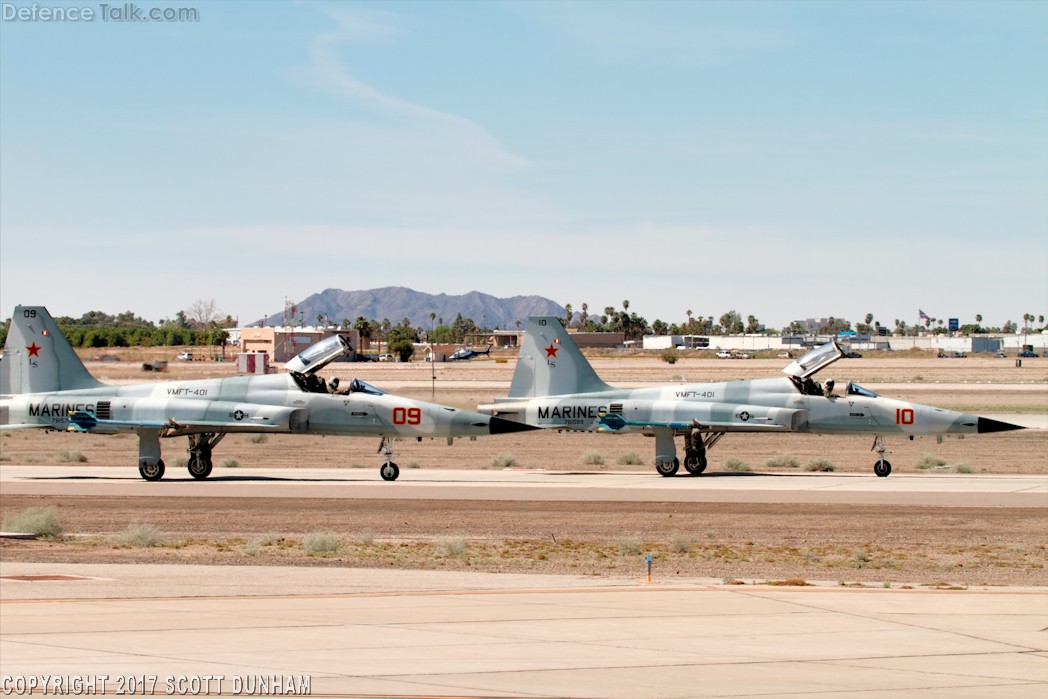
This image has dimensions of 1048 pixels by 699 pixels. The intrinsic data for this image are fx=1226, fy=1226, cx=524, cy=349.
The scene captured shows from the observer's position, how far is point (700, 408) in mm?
33938

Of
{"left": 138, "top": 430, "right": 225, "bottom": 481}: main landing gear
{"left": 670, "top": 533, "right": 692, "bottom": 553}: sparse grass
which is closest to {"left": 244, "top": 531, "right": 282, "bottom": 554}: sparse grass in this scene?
{"left": 670, "top": 533, "right": 692, "bottom": 553}: sparse grass

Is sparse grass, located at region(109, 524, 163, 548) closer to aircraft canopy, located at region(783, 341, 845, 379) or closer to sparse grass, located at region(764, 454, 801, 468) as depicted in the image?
aircraft canopy, located at region(783, 341, 845, 379)

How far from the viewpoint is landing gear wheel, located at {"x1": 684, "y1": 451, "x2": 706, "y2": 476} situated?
113 feet

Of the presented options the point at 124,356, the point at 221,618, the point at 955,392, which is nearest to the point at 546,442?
the point at 221,618

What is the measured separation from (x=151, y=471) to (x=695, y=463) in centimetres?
1496

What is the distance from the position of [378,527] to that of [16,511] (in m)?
8.67

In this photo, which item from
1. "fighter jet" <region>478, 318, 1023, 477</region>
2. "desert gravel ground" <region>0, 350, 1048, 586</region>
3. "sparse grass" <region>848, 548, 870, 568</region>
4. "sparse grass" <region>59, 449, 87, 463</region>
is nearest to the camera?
"sparse grass" <region>848, 548, 870, 568</region>

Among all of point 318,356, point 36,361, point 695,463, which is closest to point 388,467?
point 318,356

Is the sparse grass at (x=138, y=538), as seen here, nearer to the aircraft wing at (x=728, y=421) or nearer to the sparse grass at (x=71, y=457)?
the aircraft wing at (x=728, y=421)

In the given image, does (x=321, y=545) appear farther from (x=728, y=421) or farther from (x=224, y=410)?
(x=728, y=421)

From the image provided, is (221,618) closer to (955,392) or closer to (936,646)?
(936,646)

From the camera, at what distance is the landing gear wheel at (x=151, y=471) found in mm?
32938

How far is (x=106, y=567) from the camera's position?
18.6 metres

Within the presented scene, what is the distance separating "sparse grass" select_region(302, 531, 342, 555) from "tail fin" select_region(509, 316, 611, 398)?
1523cm
